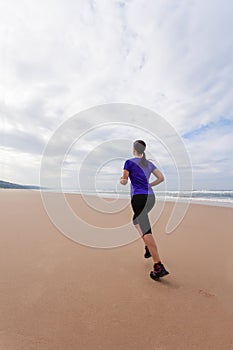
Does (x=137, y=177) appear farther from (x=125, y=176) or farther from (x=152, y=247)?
(x=152, y=247)

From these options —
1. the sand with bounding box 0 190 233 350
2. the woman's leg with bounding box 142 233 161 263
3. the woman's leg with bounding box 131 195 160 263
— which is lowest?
the sand with bounding box 0 190 233 350

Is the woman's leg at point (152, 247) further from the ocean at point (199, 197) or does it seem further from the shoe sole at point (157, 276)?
the ocean at point (199, 197)

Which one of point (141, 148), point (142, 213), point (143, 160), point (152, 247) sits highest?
point (141, 148)

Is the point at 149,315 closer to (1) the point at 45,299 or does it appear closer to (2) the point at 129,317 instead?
(2) the point at 129,317

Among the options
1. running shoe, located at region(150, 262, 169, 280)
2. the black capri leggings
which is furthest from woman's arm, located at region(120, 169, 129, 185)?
running shoe, located at region(150, 262, 169, 280)

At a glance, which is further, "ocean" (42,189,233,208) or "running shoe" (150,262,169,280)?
"ocean" (42,189,233,208)

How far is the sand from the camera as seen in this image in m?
1.59

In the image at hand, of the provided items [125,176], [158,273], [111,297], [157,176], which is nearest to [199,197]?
[157,176]

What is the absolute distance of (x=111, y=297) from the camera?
7.02ft

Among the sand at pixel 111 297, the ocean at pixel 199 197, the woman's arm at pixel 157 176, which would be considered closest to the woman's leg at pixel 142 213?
the woman's arm at pixel 157 176

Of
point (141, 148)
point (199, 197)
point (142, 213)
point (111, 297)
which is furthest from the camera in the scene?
point (199, 197)

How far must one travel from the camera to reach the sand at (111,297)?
1.59 m

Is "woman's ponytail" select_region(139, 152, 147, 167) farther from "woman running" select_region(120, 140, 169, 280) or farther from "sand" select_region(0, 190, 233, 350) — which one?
"sand" select_region(0, 190, 233, 350)

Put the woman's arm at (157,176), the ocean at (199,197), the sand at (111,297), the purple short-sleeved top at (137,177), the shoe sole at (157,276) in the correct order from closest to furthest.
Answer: the sand at (111,297) → the shoe sole at (157,276) → the purple short-sleeved top at (137,177) → the woman's arm at (157,176) → the ocean at (199,197)
